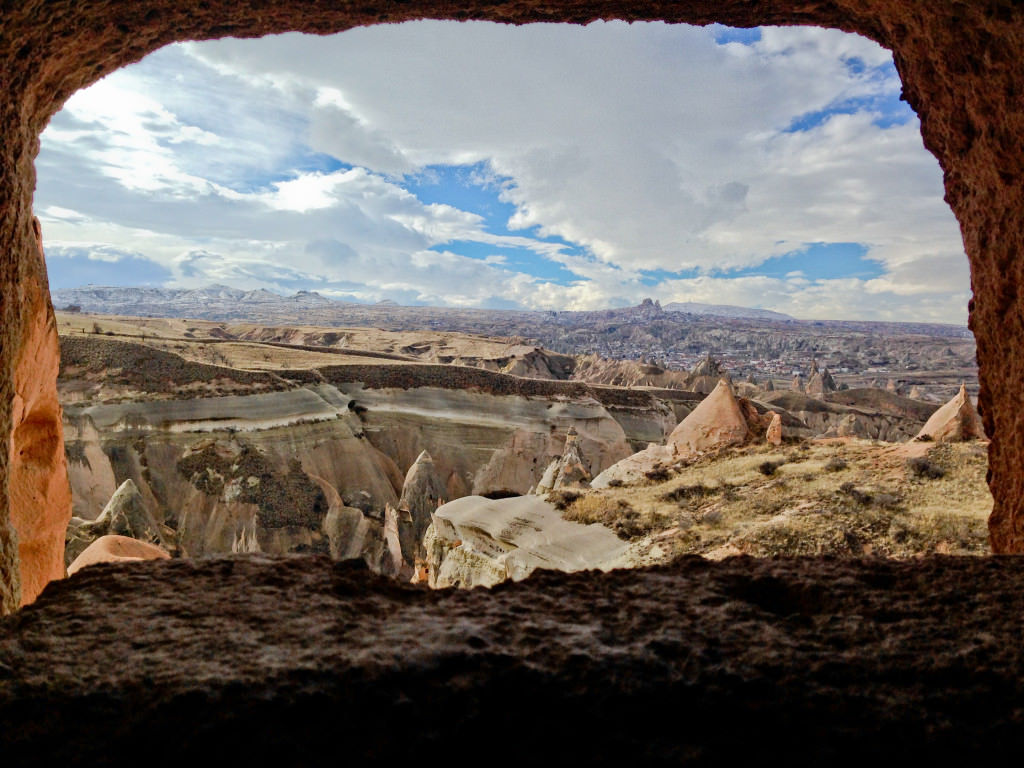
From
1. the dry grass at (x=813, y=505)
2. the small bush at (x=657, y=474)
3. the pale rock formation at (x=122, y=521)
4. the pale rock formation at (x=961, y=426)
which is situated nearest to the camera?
the dry grass at (x=813, y=505)

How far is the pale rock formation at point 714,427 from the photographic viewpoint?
50.3ft

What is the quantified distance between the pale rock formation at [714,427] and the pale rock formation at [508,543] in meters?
5.38

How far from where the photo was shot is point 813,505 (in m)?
9.09

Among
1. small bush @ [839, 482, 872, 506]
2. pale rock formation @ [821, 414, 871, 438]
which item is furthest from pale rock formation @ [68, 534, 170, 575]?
pale rock formation @ [821, 414, 871, 438]

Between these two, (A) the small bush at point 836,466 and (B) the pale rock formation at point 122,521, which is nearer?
(A) the small bush at point 836,466

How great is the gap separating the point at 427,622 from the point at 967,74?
4.42 meters

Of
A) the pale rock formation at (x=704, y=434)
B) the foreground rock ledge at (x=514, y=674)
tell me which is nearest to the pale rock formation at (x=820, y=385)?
the pale rock formation at (x=704, y=434)

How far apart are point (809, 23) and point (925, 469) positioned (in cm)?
842

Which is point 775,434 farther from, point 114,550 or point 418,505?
point 114,550

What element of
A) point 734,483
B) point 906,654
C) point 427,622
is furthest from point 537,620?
point 734,483

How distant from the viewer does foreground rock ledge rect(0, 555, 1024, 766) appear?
1.45m

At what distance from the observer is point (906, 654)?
1780mm

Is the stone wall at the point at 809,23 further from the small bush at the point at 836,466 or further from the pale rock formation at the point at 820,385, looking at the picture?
the pale rock formation at the point at 820,385

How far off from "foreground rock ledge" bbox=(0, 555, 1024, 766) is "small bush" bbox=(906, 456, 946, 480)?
30.4 ft
